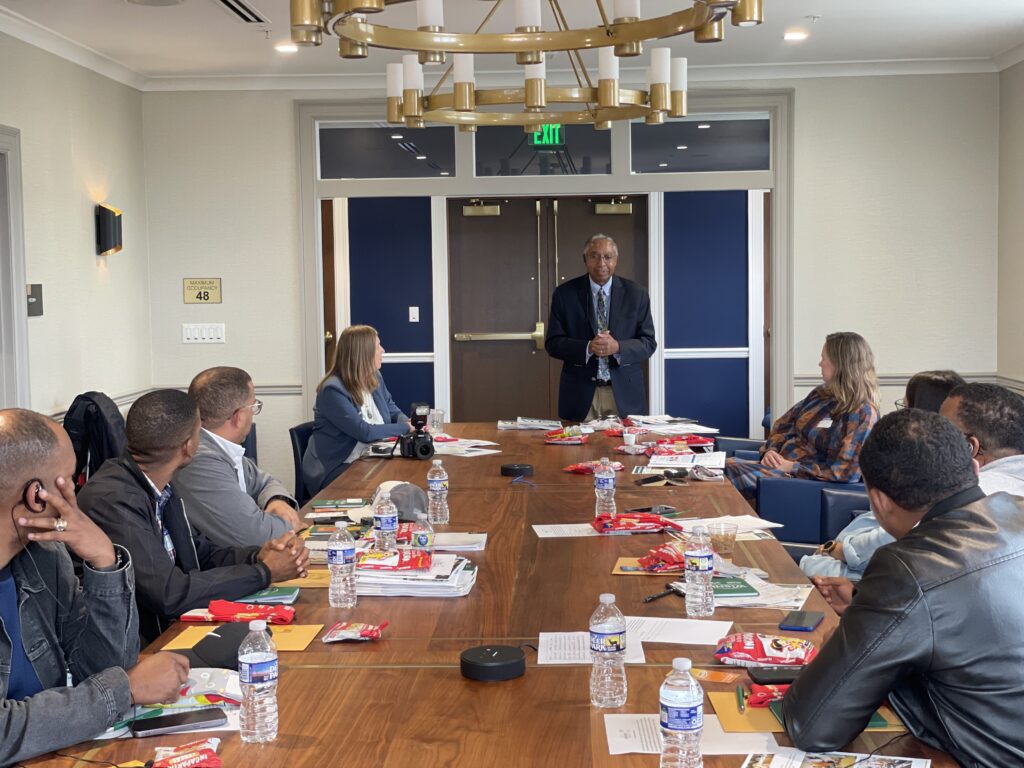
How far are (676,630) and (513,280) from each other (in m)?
6.15

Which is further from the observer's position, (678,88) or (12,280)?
(12,280)

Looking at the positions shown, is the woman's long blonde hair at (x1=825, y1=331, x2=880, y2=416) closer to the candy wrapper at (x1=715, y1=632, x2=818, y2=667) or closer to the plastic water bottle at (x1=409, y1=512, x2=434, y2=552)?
the plastic water bottle at (x1=409, y1=512, x2=434, y2=552)

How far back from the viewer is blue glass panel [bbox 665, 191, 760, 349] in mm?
8305

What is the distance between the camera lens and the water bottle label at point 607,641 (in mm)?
2141

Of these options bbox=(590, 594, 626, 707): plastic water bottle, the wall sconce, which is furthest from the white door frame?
bbox=(590, 594, 626, 707): plastic water bottle

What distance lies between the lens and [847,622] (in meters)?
1.90

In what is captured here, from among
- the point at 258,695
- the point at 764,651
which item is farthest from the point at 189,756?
the point at 764,651

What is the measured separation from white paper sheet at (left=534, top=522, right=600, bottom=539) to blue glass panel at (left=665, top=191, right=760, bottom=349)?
15.8 feet

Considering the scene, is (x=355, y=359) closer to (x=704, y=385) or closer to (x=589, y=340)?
(x=589, y=340)

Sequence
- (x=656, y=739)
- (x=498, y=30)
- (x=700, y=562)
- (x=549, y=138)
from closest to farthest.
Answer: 1. (x=656, y=739)
2. (x=700, y=562)
3. (x=498, y=30)
4. (x=549, y=138)

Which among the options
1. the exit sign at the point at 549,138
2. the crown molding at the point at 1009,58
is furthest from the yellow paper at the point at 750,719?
the exit sign at the point at 549,138

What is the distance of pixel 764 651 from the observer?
2.32 meters

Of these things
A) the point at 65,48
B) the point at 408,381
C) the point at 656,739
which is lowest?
the point at 656,739

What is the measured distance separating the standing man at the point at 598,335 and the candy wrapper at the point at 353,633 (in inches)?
160
